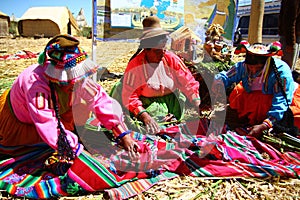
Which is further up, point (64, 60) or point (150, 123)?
point (64, 60)

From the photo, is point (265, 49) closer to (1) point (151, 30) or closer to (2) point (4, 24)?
(1) point (151, 30)

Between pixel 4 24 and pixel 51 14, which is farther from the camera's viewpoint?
pixel 4 24

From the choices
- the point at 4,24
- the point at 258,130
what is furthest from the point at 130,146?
the point at 4,24

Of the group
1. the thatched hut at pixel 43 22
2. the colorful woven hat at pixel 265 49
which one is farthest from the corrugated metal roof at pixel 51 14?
the colorful woven hat at pixel 265 49

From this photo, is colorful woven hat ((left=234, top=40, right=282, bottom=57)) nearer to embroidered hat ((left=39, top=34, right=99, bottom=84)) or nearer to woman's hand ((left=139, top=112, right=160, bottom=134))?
woman's hand ((left=139, top=112, right=160, bottom=134))

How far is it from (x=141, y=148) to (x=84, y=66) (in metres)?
0.87

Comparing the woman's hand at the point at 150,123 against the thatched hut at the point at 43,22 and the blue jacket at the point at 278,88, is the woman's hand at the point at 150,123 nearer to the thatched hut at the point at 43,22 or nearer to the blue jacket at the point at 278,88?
the blue jacket at the point at 278,88

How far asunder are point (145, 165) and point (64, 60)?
1.04m

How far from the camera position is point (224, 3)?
5.71m

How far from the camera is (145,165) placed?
2289 millimetres

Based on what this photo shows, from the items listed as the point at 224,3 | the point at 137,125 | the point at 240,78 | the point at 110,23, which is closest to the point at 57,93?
the point at 137,125

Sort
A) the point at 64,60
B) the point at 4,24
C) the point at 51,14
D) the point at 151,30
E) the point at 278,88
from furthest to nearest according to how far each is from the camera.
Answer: the point at 4,24 < the point at 51,14 < the point at 151,30 < the point at 278,88 < the point at 64,60

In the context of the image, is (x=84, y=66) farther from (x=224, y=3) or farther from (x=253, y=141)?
(x=224, y=3)

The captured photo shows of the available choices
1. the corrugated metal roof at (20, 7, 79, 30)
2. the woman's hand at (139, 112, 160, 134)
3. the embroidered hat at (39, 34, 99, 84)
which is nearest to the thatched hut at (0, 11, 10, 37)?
the corrugated metal roof at (20, 7, 79, 30)
